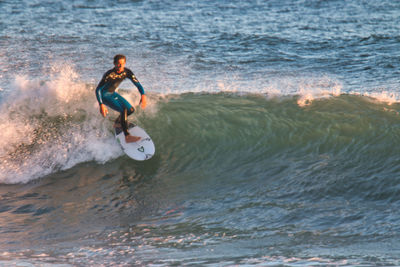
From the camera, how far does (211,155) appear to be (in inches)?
363

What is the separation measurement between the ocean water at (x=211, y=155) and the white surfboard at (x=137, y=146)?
0.22m

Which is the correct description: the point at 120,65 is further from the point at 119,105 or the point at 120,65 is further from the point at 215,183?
the point at 215,183

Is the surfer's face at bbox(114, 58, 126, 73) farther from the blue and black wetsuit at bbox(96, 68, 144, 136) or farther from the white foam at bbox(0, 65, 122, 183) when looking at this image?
the white foam at bbox(0, 65, 122, 183)

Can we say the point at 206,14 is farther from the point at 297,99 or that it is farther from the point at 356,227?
the point at 356,227

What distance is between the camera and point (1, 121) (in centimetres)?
979

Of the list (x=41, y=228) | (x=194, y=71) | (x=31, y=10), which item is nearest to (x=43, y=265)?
(x=41, y=228)

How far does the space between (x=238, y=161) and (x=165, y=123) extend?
2013mm

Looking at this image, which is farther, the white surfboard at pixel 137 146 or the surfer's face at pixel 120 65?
the white surfboard at pixel 137 146

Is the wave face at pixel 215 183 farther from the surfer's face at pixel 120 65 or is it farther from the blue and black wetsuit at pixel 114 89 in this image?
the surfer's face at pixel 120 65

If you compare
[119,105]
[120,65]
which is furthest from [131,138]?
[120,65]

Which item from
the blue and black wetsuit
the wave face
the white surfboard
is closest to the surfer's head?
the blue and black wetsuit

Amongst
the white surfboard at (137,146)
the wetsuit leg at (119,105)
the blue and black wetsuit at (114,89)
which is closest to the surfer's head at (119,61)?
the blue and black wetsuit at (114,89)

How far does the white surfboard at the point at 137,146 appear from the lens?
344 inches

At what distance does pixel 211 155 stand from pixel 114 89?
2.13m
